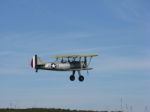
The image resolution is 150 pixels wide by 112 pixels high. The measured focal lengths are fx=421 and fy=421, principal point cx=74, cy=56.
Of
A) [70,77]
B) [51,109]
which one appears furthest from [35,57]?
[51,109]

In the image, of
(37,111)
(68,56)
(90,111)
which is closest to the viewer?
(37,111)

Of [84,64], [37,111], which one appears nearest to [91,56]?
[84,64]

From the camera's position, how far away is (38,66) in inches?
3150

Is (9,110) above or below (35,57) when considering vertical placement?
below

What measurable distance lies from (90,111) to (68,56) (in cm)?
1566

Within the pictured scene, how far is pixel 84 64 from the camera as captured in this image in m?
83.4

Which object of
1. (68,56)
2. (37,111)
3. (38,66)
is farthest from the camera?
(68,56)

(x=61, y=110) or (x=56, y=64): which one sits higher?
(x=56, y=64)

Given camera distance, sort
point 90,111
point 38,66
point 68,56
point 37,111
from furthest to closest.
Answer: point 68,56 < point 38,66 < point 90,111 < point 37,111

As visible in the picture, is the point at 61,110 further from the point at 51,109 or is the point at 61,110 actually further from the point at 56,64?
the point at 56,64

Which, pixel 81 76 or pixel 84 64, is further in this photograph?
pixel 84 64

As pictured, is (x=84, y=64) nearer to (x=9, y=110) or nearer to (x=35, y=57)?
(x=35, y=57)

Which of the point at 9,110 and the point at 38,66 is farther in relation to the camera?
Answer: the point at 38,66

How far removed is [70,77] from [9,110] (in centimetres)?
1357
